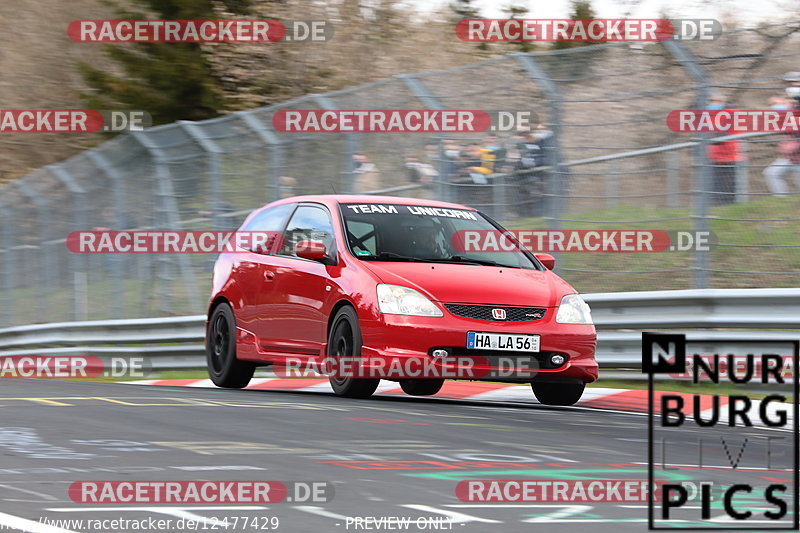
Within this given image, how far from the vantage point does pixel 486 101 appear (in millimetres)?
14141

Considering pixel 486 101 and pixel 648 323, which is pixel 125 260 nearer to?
pixel 486 101

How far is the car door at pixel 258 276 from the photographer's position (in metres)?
12.1

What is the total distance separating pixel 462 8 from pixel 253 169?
22.6m

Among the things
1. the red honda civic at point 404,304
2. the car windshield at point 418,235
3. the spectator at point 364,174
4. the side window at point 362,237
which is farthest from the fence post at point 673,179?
the spectator at point 364,174

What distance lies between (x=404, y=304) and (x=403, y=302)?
0.06 ft

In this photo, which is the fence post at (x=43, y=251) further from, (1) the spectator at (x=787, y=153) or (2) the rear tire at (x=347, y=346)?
(1) the spectator at (x=787, y=153)

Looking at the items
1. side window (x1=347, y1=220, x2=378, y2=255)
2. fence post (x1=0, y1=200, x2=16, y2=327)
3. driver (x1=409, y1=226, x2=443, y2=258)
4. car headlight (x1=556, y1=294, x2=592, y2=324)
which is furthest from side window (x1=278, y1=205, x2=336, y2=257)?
fence post (x1=0, y1=200, x2=16, y2=327)

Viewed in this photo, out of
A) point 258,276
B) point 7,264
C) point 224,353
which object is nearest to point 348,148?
point 224,353

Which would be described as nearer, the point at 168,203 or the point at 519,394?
the point at 519,394

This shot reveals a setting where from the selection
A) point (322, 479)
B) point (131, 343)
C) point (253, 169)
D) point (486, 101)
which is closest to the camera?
point (322, 479)

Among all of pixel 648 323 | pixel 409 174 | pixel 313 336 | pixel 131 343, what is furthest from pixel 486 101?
pixel 131 343

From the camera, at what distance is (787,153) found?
11633 mm

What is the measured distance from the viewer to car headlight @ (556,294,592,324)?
419 inches

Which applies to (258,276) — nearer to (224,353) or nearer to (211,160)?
(224,353)
